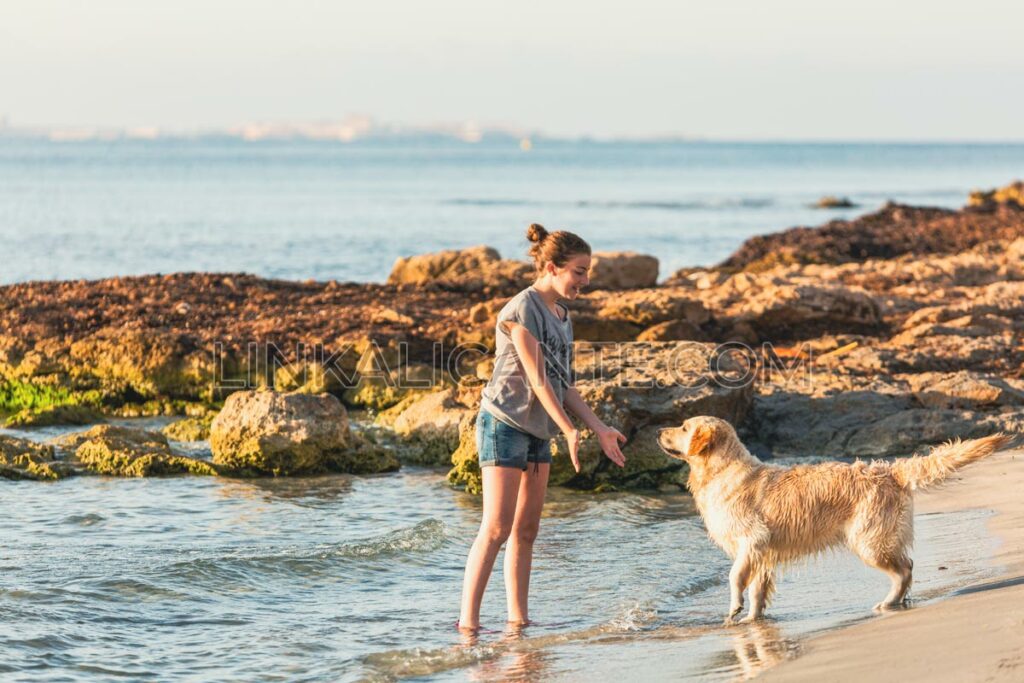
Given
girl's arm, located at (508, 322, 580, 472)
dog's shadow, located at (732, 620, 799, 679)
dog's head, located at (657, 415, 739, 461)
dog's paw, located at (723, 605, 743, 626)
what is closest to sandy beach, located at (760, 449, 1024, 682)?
dog's shadow, located at (732, 620, 799, 679)

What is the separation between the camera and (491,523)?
6.67 m

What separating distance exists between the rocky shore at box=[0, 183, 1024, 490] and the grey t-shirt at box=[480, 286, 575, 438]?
4.32m

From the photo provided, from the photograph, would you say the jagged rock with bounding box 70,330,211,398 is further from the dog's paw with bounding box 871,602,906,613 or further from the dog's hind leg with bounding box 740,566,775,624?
the dog's paw with bounding box 871,602,906,613

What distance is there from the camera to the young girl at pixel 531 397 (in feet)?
21.1

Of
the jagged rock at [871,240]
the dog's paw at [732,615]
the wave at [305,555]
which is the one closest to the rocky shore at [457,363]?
the wave at [305,555]

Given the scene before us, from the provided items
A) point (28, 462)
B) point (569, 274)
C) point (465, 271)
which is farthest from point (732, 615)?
point (465, 271)

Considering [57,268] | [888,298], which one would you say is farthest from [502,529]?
[57,268]

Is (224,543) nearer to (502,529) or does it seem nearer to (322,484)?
(322,484)

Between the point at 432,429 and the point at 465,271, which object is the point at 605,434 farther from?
the point at 465,271

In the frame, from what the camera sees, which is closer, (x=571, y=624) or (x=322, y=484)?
(x=571, y=624)

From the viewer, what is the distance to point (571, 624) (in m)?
7.43

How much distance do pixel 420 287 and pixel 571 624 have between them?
47.9ft

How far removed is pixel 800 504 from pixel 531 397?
5.31ft

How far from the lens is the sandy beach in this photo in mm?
5215
